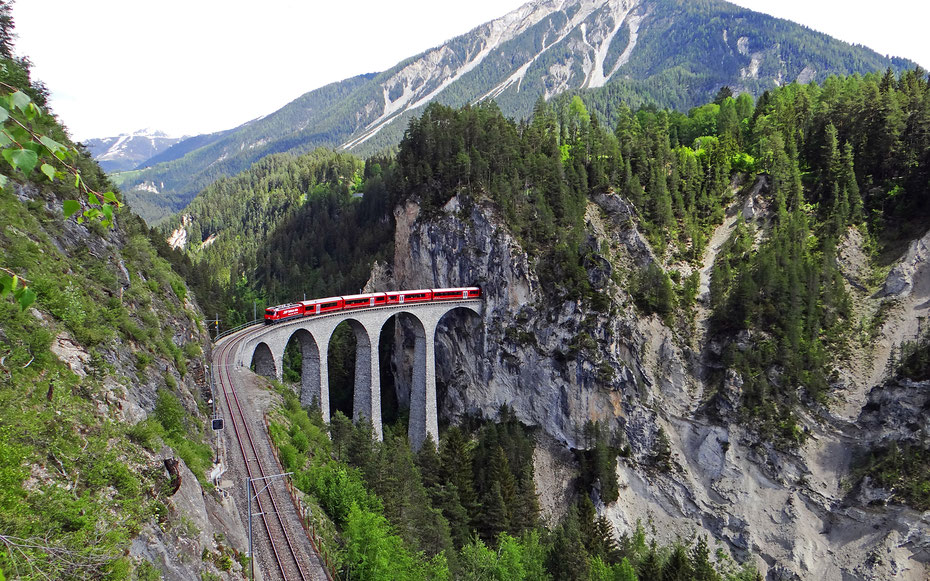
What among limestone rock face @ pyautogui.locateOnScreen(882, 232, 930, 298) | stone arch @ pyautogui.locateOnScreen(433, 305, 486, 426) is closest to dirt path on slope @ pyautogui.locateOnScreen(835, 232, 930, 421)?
limestone rock face @ pyautogui.locateOnScreen(882, 232, 930, 298)

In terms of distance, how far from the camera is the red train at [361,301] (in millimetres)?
47531

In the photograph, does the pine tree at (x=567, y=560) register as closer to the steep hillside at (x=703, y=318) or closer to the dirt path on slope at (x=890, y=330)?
the steep hillside at (x=703, y=318)

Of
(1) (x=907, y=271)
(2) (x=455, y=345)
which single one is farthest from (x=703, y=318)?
(2) (x=455, y=345)

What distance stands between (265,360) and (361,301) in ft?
34.6

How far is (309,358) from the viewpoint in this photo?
50.3 meters

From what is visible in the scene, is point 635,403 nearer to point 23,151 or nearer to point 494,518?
point 494,518

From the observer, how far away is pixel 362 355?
54.6 meters

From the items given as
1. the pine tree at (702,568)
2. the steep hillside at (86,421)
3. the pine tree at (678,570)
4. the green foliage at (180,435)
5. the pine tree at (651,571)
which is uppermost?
the steep hillside at (86,421)

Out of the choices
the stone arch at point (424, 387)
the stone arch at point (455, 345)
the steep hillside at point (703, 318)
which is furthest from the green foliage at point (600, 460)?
the stone arch at point (424, 387)

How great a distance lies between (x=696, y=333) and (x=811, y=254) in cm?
1414

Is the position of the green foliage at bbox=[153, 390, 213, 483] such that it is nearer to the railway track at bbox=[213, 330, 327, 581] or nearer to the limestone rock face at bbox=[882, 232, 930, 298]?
the railway track at bbox=[213, 330, 327, 581]

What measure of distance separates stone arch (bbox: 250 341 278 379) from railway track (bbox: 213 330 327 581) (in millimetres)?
11807

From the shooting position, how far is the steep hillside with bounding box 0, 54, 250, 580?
10711 millimetres

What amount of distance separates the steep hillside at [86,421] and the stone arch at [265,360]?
2007 centimetres
